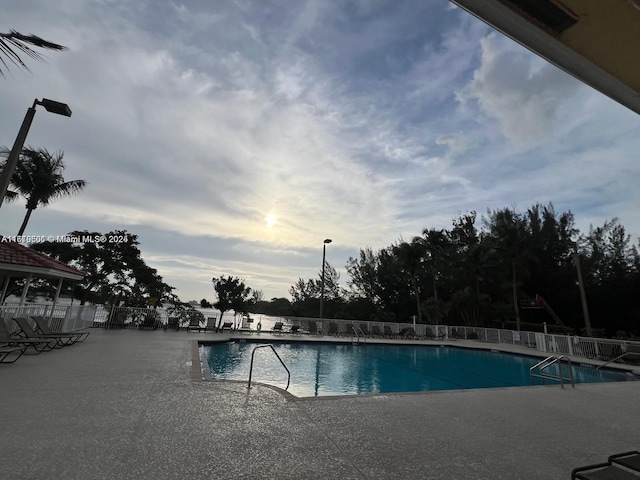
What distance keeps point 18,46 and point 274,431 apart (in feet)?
22.8

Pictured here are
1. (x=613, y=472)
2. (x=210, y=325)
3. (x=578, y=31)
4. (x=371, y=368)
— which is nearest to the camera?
(x=578, y=31)

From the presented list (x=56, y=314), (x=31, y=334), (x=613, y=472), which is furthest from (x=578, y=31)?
(x=56, y=314)

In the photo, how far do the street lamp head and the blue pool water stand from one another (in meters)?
6.76

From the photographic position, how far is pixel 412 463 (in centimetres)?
279

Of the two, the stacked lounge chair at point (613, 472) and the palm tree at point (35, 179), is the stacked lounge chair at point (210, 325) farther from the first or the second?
the stacked lounge chair at point (613, 472)

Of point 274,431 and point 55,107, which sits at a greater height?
point 55,107

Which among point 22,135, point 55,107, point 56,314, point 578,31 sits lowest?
point 56,314

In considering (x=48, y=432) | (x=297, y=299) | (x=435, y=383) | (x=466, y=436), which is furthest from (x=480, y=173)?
(x=297, y=299)

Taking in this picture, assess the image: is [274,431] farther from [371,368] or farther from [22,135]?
[371,368]

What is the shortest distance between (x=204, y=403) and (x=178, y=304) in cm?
1240

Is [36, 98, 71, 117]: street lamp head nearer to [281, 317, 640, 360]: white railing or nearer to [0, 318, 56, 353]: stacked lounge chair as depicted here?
[0, 318, 56, 353]: stacked lounge chair

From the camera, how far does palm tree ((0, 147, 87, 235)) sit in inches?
598

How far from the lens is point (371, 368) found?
1044cm

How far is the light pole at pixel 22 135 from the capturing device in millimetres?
4551
